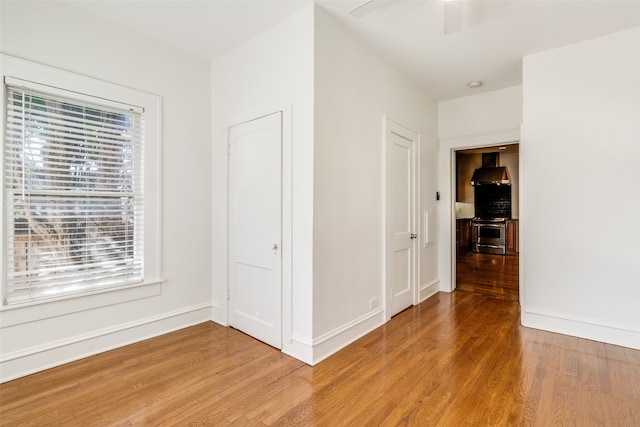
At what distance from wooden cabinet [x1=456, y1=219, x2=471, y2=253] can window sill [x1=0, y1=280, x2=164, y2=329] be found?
7.53 meters

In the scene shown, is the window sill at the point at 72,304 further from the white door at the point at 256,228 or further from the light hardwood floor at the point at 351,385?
the white door at the point at 256,228

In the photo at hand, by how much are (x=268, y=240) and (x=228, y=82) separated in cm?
175

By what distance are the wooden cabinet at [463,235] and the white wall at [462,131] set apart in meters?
4.14

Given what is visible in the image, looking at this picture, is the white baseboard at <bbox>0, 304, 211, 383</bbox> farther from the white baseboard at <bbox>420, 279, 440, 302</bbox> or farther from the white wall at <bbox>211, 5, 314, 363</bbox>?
the white baseboard at <bbox>420, 279, 440, 302</bbox>

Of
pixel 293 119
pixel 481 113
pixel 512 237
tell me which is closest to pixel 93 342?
pixel 293 119

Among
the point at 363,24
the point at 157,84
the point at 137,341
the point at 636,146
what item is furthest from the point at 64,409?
the point at 636,146

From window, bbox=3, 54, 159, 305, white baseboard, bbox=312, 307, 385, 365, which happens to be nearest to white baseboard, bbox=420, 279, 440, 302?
white baseboard, bbox=312, 307, 385, 365

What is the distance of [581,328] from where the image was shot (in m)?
3.05

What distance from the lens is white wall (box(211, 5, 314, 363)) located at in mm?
2527

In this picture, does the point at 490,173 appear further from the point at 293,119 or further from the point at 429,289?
the point at 293,119

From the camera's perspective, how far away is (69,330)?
2.53m

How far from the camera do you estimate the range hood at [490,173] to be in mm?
8156

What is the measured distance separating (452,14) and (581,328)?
10.2 feet

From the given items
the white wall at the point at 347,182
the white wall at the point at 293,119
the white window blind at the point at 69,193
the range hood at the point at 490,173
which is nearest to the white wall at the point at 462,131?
the white wall at the point at 347,182
